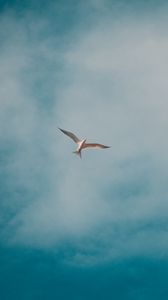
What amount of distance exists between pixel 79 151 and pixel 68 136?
232 centimetres

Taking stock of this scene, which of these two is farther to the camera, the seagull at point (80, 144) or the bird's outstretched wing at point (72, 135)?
the bird's outstretched wing at point (72, 135)

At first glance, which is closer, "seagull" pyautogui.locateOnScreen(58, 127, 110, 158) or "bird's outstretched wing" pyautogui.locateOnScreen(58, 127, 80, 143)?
"seagull" pyautogui.locateOnScreen(58, 127, 110, 158)

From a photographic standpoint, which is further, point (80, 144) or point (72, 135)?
point (72, 135)

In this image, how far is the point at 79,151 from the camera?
3638 cm

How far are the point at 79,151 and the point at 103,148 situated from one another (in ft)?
9.33

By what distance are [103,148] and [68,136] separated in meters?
3.30

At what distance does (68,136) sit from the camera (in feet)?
125

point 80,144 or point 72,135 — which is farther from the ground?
point 72,135

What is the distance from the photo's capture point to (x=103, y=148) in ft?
125
